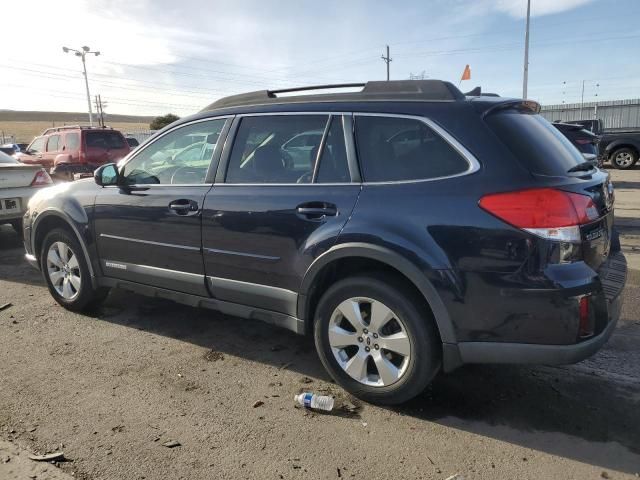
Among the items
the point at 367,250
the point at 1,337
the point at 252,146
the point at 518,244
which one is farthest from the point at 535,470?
the point at 1,337

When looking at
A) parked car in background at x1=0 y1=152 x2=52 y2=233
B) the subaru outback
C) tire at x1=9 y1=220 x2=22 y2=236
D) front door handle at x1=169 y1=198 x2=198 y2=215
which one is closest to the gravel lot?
the subaru outback

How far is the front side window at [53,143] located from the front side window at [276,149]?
1355 cm

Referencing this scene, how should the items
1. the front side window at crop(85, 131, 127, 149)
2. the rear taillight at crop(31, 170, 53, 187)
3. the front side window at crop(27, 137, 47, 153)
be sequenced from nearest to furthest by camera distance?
the rear taillight at crop(31, 170, 53, 187) → the front side window at crop(85, 131, 127, 149) → the front side window at crop(27, 137, 47, 153)

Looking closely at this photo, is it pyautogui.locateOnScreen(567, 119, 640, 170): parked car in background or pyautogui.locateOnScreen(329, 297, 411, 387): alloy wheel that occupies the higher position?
pyautogui.locateOnScreen(567, 119, 640, 170): parked car in background

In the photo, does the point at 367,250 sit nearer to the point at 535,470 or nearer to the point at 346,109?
the point at 346,109

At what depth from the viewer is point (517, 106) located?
10.1 feet

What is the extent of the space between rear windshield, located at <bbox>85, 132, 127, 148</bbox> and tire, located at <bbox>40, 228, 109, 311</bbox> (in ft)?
35.4

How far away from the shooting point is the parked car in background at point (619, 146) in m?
17.5

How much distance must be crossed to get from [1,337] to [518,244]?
4061 mm

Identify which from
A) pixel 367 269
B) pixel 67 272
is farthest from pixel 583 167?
pixel 67 272

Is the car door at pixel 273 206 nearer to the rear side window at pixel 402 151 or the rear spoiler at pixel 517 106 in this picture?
the rear side window at pixel 402 151

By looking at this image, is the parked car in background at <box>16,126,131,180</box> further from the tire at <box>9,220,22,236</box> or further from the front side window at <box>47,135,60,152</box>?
the tire at <box>9,220,22,236</box>

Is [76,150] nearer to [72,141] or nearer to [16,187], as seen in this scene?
[72,141]

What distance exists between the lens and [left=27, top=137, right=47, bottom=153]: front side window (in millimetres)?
15617
